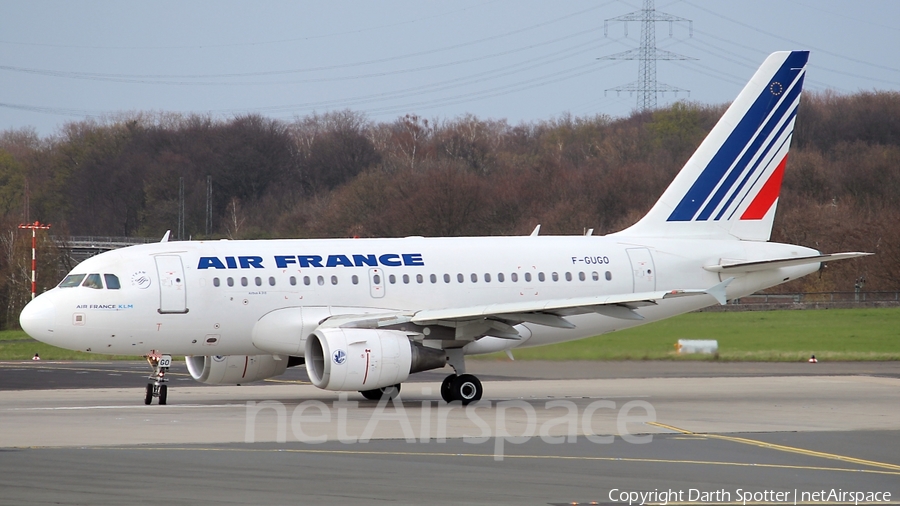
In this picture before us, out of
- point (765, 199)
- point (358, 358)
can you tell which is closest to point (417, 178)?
point (765, 199)

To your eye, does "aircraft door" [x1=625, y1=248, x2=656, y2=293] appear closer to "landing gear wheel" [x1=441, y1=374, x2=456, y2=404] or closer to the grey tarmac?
the grey tarmac

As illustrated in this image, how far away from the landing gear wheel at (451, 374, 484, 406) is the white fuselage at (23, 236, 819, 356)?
Answer: 1.08 meters

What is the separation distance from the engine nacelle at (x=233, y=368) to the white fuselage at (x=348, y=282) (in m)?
0.82

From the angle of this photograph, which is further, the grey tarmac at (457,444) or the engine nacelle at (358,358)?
the engine nacelle at (358,358)

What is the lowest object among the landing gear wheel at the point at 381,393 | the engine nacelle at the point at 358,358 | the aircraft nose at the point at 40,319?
the landing gear wheel at the point at 381,393

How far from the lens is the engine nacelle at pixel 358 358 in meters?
23.8

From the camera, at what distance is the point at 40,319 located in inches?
985

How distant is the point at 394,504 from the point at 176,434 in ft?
25.9

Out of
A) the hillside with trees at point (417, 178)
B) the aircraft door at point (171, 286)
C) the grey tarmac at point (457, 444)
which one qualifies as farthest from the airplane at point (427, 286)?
the hillside with trees at point (417, 178)

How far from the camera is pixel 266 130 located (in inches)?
4240

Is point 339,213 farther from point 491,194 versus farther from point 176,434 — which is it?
point 176,434

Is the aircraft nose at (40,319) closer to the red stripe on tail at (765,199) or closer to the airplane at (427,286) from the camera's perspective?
the airplane at (427,286)

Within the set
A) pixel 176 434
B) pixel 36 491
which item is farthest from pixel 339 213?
pixel 36 491

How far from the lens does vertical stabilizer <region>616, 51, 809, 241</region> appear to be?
99.2 feet
